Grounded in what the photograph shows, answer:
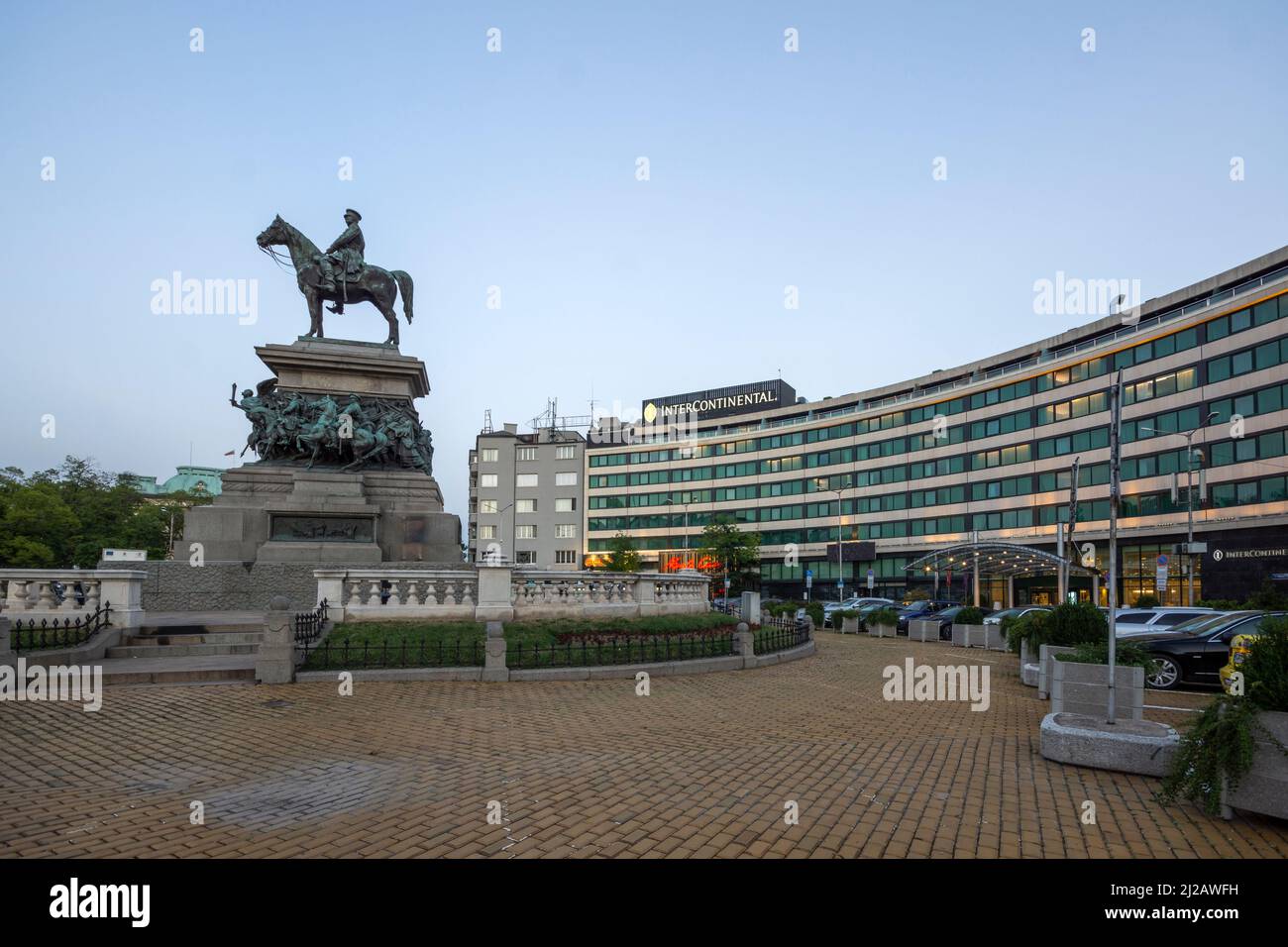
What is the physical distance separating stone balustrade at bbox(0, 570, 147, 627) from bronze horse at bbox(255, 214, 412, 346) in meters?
13.0

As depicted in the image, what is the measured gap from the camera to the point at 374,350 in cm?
2603

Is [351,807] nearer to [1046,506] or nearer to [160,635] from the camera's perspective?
[160,635]

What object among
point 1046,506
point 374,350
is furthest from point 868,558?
point 374,350

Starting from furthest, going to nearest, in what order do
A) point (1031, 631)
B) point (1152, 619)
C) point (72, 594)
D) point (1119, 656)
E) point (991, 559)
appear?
point (991, 559) → point (1152, 619) → point (72, 594) → point (1031, 631) → point (1119, 656)

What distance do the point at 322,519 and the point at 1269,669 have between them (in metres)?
22.3

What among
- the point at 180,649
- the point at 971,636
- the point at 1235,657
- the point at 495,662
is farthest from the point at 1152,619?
the point at 180,649

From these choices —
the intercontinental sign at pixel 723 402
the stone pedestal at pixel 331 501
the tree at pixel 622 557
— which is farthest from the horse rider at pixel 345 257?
the intercontinental sign at pixel 723 402

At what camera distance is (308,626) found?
47.4 ft

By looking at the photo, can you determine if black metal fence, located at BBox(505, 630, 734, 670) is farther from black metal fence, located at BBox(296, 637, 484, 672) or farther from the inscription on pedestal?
the inscription on pedestal

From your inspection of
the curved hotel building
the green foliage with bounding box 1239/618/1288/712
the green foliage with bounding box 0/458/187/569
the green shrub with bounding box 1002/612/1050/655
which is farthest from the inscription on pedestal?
the green foliage with bounding box 0/458/187/569

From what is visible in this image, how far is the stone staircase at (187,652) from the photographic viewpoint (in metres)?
12.4

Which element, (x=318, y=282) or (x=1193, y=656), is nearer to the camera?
(x=1193, y=656)

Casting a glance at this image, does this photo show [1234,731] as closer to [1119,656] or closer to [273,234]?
[1119,656]

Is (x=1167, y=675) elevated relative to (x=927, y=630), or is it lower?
elevated
